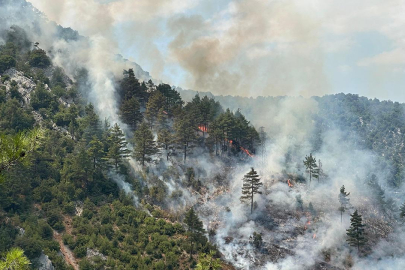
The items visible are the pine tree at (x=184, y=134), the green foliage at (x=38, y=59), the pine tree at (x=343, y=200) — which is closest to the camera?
the pine tree at (x=343, y=200)

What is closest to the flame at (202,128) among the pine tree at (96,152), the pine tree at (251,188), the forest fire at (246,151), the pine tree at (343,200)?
→ the forest fire at (246,151)

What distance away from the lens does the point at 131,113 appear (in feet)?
302

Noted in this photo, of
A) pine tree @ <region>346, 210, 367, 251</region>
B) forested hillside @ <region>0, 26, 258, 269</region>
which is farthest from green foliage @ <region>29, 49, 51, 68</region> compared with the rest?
pine tree @ <region>346, 210, 367, 251</region>

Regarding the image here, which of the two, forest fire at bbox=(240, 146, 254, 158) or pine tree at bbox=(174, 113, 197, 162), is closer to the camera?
pine tree at bbox=(174, 113, 197, 162)

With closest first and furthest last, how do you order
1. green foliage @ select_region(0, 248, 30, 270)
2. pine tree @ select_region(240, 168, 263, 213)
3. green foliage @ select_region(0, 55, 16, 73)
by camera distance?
1. green foliage @ select_region(0, 248, 30, 270)
2. pine tree @ select_region(240, 168, 263, 213)
3. green foliage @ select_region(0, 55, 16, 73)

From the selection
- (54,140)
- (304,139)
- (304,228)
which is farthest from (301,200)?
(54,140)

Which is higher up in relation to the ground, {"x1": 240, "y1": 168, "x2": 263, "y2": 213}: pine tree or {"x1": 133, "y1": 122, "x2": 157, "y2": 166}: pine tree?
{"x1": 133, "y1": 122, "x2": 157, "y2": 166}: pine tree

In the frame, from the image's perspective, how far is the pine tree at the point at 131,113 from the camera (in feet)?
300

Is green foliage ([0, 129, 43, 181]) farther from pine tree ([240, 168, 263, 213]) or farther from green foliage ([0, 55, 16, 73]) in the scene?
green foliage ([0, 55, 16, 73])

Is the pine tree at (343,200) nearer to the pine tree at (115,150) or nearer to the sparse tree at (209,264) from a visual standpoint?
the pine tree at (115,150)

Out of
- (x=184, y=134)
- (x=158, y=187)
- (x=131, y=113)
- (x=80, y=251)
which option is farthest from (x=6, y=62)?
(x=80, y=251)

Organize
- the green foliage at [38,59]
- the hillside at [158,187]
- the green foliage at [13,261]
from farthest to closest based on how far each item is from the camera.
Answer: the green foliage at [38,59] → the hillside at [158,187] → the green foliage at [13,261]

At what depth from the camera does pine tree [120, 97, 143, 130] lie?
91.4 metres

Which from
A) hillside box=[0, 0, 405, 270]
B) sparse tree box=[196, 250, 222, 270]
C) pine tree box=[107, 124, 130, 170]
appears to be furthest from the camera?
pine tree box=[107, 124, 130, 170]
